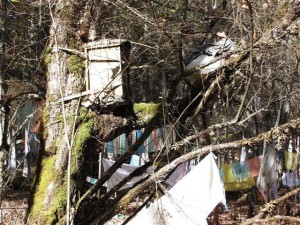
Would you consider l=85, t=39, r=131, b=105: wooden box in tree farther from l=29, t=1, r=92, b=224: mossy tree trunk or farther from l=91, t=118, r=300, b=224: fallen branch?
l=91, t=118, r=300, b=224: fallen branch

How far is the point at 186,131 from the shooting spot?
498 centimetres

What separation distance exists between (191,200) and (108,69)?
5.02 ft

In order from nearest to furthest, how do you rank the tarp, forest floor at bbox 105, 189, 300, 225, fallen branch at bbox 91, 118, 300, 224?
fallen branch at bbox 91, 118, 300, 224, the tarp, forest floor at bbox 105, 189, 300, 225

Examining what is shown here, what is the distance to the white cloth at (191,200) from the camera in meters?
4.40

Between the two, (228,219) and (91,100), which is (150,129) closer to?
(91,100)

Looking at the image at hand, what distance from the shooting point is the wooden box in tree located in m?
4.20

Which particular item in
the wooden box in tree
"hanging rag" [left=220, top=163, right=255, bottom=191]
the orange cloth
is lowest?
"hanging rag" [left=220, top=163, right=255, bottom=191]

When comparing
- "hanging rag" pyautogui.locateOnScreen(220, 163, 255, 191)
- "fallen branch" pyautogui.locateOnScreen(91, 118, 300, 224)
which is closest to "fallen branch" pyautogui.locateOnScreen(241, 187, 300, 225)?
"fallen branch" pyautogui.locateOnScreen(91, 118, 300, 224)

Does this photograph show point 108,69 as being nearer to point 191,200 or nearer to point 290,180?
point 191,200

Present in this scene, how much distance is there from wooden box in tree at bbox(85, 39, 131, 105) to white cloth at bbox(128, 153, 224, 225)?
1.06 meters

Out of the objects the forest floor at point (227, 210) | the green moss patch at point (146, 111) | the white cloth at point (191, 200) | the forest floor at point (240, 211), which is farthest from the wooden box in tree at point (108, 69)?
the forest floor at point (240, 211)

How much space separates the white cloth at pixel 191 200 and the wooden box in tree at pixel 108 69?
3.47 ft

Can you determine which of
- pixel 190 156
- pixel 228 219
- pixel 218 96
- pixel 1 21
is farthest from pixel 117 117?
pixel 228 219

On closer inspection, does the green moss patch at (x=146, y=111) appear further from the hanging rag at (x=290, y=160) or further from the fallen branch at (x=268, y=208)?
the hanging rag at (x=290, y=160)
